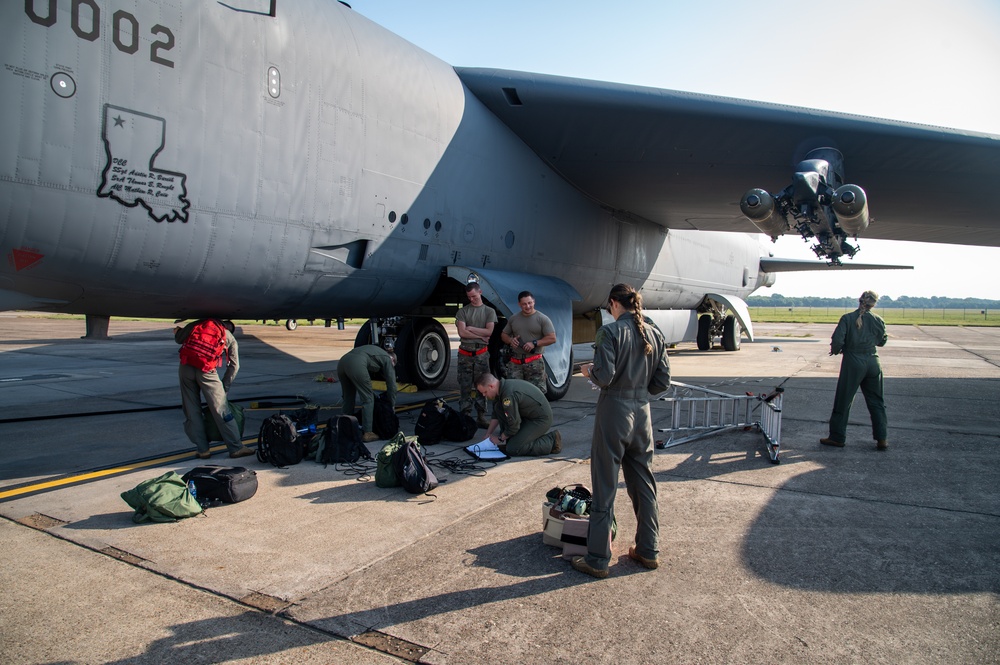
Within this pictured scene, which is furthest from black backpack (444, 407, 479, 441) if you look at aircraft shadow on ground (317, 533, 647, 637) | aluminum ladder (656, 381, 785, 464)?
aircraft shadow on ground (317, 533, 647, 637)

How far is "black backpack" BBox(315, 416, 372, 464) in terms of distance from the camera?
6727 mm

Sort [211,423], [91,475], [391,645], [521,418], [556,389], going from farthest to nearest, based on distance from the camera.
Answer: [556,389], [521,418], [211,423], [91,475], [391,645]

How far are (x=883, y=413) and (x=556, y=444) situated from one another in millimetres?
3864

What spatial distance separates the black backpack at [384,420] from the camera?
7.86m

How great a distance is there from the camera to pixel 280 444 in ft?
21.6

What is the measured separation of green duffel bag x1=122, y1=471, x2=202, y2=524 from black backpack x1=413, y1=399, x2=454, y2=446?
9.27 ft

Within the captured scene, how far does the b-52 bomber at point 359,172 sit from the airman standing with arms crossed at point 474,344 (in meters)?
0.56

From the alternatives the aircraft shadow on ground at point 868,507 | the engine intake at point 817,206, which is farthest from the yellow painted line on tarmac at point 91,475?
the engine intake at point 817,206

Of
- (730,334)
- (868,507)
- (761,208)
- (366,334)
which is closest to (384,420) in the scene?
(366,334)

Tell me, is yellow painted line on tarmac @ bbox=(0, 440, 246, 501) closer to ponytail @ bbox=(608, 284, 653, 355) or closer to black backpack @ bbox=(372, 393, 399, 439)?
black backpack @ bbox=(372, 393, 399, 439)

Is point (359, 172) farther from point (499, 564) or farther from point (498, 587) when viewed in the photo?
point (498, 587)

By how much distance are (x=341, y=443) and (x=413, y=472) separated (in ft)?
4.78

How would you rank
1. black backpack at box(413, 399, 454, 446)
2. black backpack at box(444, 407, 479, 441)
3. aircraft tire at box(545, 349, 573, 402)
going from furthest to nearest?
aircraft tire at box(545, 349, 573, 402)
black backpack at box(444, 407, 479, 441)
black backpack at box(413, 399, 454, 446)

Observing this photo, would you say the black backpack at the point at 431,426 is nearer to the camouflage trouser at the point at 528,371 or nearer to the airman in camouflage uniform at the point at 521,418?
the airman in camouflage uniform at the point at 521,418
